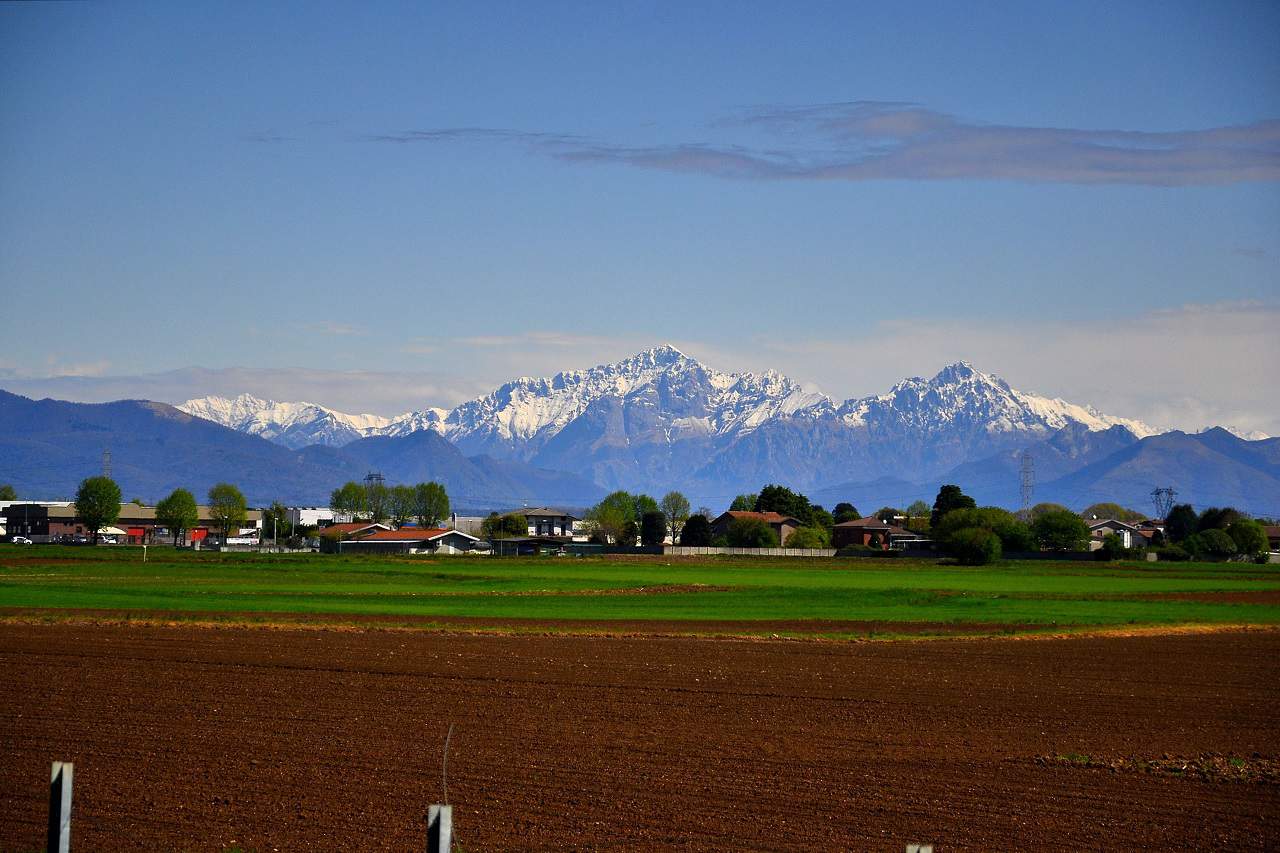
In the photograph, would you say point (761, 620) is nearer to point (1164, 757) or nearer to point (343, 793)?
point (1164, 757)

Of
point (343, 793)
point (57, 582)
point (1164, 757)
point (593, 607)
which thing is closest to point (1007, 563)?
point (593, 607)

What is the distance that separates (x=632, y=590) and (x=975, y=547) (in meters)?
66.4

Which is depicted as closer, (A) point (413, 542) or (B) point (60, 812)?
(B) point (60, 812)

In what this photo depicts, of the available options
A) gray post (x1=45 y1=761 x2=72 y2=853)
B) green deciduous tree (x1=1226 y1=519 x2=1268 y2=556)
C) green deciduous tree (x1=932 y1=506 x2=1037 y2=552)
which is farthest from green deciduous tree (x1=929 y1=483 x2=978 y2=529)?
gray post (x1=45 y1=761 x2=72 y2=853)

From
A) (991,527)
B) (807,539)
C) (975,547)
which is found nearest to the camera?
(975,547)

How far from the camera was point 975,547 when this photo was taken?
13488 cm

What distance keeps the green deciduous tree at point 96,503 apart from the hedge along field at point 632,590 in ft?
204

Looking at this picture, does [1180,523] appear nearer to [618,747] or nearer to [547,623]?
[547,623]

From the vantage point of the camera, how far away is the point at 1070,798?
1994 centimetres

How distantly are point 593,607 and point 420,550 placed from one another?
101 meters

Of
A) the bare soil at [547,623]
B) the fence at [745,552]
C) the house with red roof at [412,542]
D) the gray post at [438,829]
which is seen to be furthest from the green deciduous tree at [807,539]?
the gray post at [438,829]

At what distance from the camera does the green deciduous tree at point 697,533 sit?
173 m

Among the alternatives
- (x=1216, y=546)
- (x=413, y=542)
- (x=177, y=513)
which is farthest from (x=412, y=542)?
(x=1216, y=546)

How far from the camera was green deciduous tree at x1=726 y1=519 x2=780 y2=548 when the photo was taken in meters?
166
